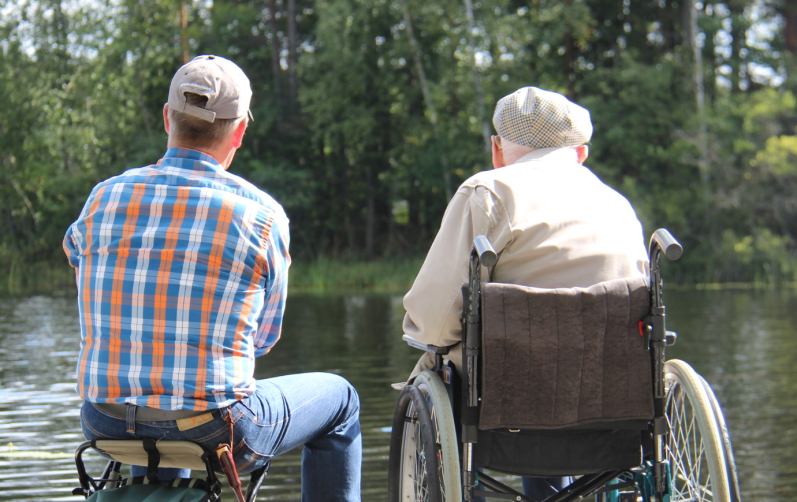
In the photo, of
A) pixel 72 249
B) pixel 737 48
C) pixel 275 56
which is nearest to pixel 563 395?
pixel 72 249

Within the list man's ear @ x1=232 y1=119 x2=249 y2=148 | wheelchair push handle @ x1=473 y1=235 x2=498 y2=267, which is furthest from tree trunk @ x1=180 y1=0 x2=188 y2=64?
wheelchair push handle @ x1=473 y1=235 x2=498 y2=267

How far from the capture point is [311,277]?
711 inches

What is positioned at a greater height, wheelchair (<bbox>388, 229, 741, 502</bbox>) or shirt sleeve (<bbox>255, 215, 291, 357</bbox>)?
shirt sleeve (<bbox>255, 215, 291, 357</bbox>)

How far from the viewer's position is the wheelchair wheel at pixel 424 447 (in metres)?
1.99

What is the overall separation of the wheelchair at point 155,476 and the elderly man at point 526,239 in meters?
0.60

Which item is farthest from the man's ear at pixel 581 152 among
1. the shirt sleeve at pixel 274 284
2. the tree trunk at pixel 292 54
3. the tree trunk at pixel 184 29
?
the tree trunk at pixel 292 54

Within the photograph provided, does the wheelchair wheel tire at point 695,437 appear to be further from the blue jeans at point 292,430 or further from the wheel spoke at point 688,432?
the blue jeans at point 292,430

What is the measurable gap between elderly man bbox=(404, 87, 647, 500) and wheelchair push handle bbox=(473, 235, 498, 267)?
0.14 metres

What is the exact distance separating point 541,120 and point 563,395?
700 millimetres

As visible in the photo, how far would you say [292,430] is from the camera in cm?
195

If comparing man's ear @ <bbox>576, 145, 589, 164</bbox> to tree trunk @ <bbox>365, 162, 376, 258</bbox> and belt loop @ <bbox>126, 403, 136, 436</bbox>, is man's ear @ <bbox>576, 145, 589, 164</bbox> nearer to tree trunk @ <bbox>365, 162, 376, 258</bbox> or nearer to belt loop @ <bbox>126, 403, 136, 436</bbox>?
belt loop @ <bbox>126, 403, 136, 436</bbox>

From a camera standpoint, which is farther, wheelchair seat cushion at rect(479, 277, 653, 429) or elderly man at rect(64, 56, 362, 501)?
wheelchair seat cushion at rect(479, 277, 653, 429)

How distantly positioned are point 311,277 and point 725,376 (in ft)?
40.9

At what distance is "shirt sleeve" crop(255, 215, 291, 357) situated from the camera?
189 centimetres
